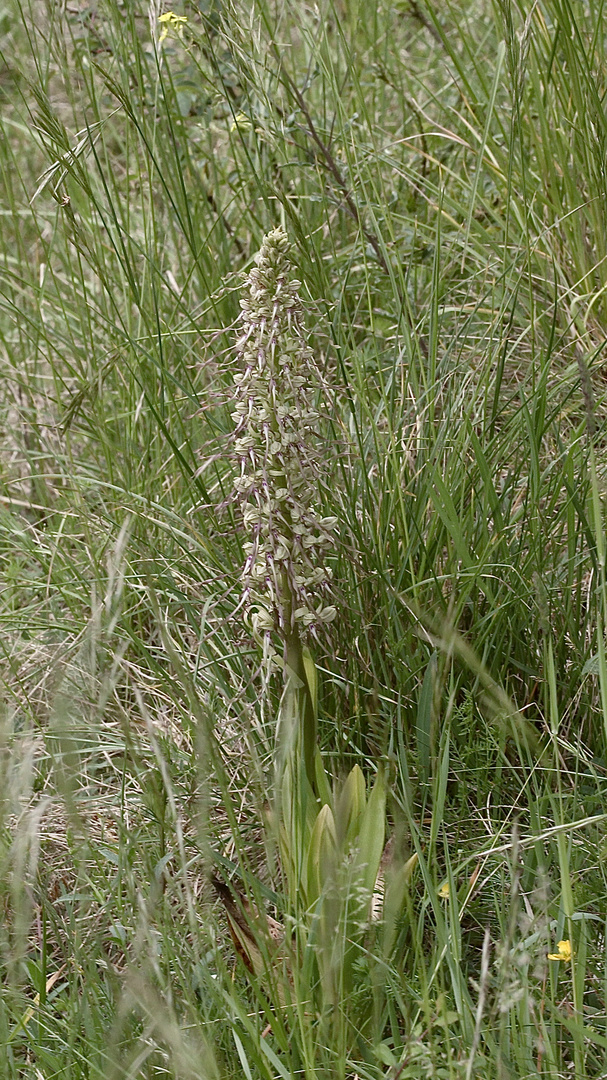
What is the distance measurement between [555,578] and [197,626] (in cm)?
63

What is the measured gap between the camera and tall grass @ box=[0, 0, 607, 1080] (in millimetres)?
1124

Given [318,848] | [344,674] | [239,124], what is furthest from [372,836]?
[239,124]

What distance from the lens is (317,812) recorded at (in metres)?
1.36

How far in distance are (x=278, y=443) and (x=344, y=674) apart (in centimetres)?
56

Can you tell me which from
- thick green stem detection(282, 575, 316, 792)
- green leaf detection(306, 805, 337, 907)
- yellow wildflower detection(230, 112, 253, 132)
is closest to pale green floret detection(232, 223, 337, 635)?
thick green stem detection(282, 575, 316, 792)

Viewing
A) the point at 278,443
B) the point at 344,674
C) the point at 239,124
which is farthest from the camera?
the point at 239,124

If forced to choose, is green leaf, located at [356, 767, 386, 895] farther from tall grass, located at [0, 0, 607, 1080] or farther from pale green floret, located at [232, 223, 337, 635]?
pale green floret, located at [232, 223, 337, 635]

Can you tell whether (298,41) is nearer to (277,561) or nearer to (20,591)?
(20,591)

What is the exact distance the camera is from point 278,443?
1.26 meters

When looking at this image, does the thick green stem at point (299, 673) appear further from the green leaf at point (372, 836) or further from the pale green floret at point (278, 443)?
the green leaf at point (372, 836)

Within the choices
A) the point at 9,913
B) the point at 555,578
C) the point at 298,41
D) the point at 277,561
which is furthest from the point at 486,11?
the point at 9,913

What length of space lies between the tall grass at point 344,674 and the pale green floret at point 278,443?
0.26 ft

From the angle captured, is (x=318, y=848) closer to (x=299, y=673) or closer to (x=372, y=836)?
(x=372, y=836)

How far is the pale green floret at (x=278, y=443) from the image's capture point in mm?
1247
